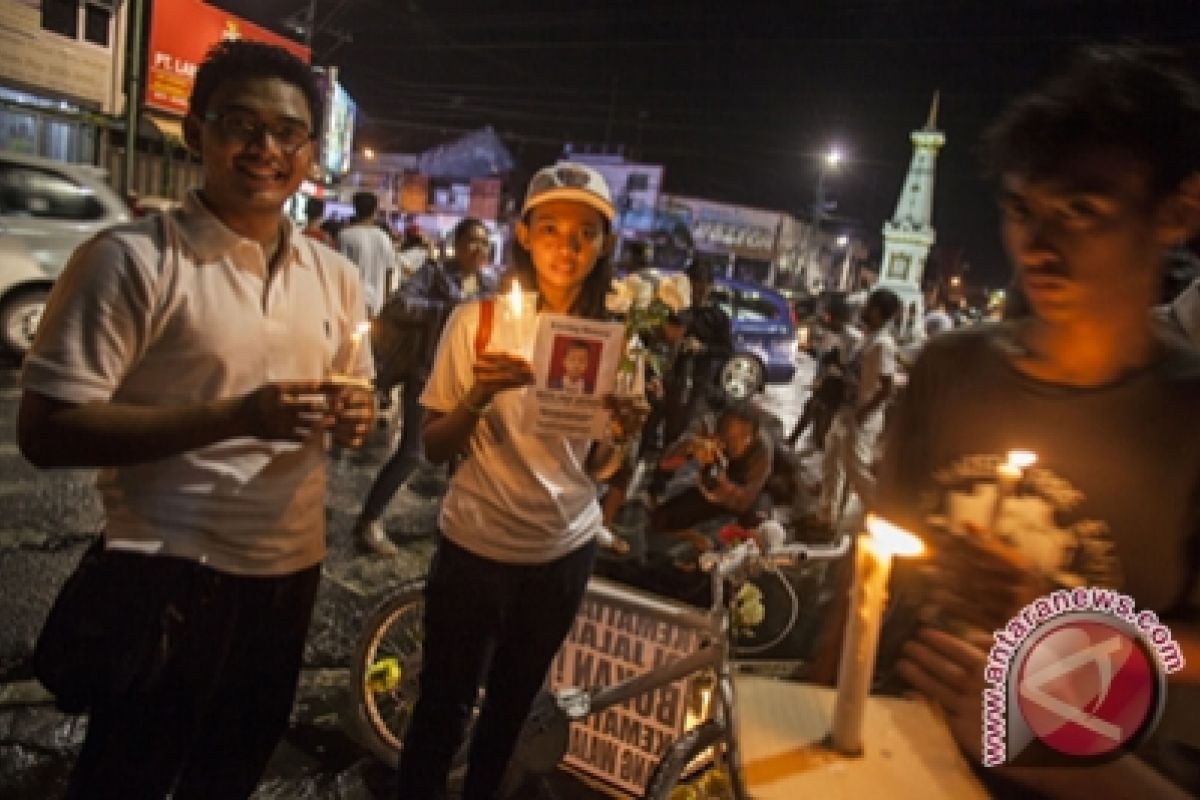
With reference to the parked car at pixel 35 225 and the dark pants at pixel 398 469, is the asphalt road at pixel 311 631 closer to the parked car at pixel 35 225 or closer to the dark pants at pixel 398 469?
the dark pants at pixel 398 469

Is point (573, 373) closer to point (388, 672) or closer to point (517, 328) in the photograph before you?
point (517, 328)

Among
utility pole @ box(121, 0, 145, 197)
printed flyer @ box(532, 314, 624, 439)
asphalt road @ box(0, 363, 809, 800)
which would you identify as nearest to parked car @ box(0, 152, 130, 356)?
asphalt road @ box(0, 363, 809, 800)

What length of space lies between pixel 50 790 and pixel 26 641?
118 cm

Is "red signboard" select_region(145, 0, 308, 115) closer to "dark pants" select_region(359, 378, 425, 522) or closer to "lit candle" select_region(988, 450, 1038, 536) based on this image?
"dark pants" select_region(359, 378, 425, 522)

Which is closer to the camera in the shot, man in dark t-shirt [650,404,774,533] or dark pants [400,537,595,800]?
dark pants [400,537,595,800]

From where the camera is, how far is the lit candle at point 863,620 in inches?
50.8

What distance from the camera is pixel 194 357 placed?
1696 mm

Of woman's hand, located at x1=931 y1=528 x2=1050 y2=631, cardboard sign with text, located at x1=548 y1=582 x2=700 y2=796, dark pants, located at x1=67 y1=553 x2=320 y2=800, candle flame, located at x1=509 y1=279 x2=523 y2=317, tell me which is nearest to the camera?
woman's hand, located at x1=931 y1=528 x2=1050 y2=631

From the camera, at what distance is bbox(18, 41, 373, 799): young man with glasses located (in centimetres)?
158

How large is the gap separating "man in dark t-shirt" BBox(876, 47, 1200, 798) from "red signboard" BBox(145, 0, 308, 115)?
64.5 feet

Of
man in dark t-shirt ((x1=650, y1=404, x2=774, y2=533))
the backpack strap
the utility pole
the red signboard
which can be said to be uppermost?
the red signboard

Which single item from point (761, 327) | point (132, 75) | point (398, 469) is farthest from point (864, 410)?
point (132, 75)

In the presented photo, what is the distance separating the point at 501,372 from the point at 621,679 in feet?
5.50

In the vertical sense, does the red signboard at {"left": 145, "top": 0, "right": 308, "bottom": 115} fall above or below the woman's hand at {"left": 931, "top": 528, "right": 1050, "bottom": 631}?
above
